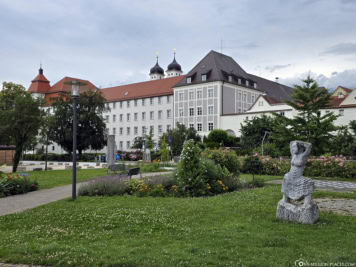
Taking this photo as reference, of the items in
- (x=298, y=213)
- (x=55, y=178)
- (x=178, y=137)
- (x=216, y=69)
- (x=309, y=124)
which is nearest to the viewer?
(x=298, y=213)

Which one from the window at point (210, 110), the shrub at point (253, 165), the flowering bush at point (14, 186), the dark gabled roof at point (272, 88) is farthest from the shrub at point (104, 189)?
the dark gabled roof at point (272, 88)

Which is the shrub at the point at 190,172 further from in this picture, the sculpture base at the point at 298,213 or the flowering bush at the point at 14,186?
the flowering bush at the point at 14,186

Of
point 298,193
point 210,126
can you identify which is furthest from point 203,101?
point 298,193

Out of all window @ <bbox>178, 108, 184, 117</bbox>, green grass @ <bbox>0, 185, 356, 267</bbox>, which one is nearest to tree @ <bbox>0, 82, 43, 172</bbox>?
green grass @ <bbox>0, 185, 356, 267</bbox>

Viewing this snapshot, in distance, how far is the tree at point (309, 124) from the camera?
99.8ft

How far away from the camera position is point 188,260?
5.28 meters

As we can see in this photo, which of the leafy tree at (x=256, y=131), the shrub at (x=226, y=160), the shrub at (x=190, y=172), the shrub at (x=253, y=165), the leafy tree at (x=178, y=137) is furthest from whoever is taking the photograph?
the leafy tree at (x=178, y=137)

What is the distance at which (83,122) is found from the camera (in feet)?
170

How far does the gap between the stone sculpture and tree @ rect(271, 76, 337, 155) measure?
23.3 metres

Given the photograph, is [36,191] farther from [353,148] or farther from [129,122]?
[129,122]

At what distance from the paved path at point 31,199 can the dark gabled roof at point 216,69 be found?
4886cm

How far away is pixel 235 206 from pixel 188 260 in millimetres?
4914

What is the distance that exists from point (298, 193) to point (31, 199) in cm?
877

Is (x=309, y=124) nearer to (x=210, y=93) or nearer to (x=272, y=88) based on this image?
(x=210, y=93)
